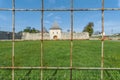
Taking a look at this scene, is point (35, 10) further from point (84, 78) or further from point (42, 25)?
point (84, 78)

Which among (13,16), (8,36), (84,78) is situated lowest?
(84,78)

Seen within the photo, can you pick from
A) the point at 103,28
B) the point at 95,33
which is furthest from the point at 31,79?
the point at 103,28

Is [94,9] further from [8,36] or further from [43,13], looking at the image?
[8,36]

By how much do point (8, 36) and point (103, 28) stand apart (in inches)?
61.7

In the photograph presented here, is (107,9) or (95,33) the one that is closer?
(107,9)

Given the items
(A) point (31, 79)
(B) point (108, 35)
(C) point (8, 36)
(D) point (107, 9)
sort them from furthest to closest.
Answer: (A) point (31, 79)
(C) point (8, 36)
(B) point (108, 35)
(D) point (107, 9)

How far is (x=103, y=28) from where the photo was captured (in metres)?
3.45

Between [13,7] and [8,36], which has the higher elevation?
[13,7]

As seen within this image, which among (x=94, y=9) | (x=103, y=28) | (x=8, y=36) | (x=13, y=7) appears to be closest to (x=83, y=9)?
(x=94, y=9)

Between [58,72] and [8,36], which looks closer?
[8,36]

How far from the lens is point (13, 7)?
343 cm

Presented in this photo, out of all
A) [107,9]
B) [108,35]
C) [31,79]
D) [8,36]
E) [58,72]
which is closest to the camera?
[107,9]

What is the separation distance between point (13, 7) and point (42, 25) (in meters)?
0.49

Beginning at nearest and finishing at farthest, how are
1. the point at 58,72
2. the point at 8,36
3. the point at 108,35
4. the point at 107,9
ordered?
the point at 107,9, the point at 108,35, the point at 8,36, the point at 58,72
